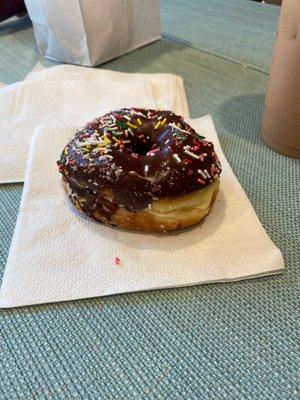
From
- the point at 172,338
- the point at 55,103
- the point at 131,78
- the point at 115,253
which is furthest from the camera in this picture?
the point at 131,78

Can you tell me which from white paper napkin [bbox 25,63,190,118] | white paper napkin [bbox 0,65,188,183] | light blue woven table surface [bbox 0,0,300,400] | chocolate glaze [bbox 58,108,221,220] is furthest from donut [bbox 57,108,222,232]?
white paper napkin [bbox 25,63,190,118]

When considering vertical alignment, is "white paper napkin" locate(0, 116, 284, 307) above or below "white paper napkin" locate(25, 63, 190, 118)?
above

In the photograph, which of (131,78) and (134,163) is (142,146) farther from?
(131,78)

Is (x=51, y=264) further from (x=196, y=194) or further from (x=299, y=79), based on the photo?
(x=299, y=79)

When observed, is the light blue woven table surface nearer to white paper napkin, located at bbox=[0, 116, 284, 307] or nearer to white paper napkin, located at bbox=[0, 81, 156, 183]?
white paper napkin, located at bbox=[0, 116, 284, 307]

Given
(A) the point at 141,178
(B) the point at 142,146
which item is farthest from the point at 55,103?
(A) the point at 141,178

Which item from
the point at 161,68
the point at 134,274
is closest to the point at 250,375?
the point at 134,274

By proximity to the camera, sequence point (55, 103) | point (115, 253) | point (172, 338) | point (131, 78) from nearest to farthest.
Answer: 1. point (172, 338)
2. point (115, 253)
3. point (55, 103)
4. point (131, 78)
